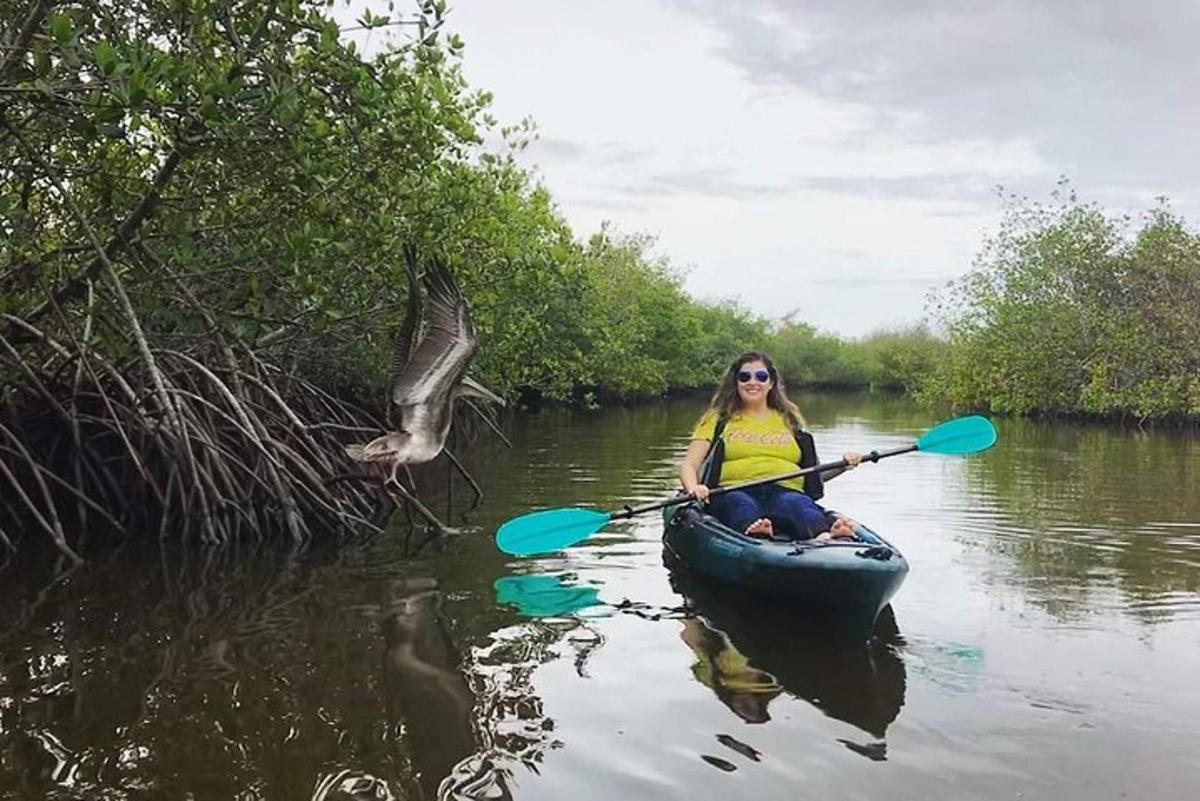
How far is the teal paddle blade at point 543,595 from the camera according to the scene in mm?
5719

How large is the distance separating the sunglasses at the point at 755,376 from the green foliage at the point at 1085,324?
21.3 m

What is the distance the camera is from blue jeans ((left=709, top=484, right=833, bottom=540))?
5.95 m

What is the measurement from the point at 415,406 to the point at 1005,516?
5.29 m

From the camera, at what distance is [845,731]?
3.89 m

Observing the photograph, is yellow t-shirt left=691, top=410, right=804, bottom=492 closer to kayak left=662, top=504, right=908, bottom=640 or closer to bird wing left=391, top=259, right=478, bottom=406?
kayak left=662, top=504, right=908, bottom=640

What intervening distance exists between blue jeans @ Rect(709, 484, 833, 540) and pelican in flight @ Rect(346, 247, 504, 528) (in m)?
1.82

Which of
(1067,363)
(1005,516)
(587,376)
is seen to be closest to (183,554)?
(1005,516)

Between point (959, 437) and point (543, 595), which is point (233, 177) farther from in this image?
point (959, 437)

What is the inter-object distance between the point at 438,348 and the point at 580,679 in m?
3.07

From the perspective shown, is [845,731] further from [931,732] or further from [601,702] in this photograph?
[601,702]

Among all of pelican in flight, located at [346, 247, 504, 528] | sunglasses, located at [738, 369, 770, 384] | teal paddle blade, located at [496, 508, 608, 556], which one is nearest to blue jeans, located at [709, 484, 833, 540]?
sunglasses, located at [738, 369, 770, 384]

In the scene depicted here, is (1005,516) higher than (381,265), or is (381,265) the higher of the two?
(381,265)

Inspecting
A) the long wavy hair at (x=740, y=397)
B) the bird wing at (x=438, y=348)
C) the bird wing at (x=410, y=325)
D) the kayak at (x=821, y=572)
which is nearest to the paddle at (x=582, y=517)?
the long wavy hair at (x=740, y=397)

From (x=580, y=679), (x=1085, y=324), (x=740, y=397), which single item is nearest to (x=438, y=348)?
(x=740, y=397)
